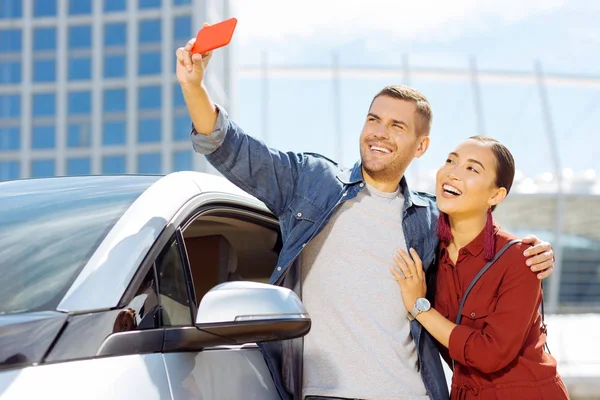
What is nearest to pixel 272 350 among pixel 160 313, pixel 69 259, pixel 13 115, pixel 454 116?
pixel 160 313

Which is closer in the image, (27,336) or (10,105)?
(27,336)

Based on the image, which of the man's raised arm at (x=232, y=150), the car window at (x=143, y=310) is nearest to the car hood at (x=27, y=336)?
→ the car window at (x=143, y=310)

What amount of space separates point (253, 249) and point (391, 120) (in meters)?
0.90

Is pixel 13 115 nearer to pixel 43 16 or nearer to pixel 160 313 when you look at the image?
pixel 43 16

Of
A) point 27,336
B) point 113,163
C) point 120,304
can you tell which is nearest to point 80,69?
point 113,163

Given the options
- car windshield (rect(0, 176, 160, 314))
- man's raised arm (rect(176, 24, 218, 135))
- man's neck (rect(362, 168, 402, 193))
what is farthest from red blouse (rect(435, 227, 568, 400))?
car windshield (rect(0, 176, 160, 314))

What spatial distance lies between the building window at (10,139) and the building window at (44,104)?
1494mm

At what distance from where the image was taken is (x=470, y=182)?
253cm

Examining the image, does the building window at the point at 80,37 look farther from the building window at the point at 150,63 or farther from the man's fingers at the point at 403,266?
the man's fingers at the point at 403,266

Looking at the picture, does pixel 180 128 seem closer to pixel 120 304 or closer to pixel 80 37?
pixel 80 37

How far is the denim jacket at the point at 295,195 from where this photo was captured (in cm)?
244

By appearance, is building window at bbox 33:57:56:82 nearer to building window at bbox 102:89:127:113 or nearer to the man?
building window at bbox 102:89:127:113

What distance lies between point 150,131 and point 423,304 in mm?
41509

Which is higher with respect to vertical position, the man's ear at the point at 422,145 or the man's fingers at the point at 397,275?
the man's ear at the point at 422,145
